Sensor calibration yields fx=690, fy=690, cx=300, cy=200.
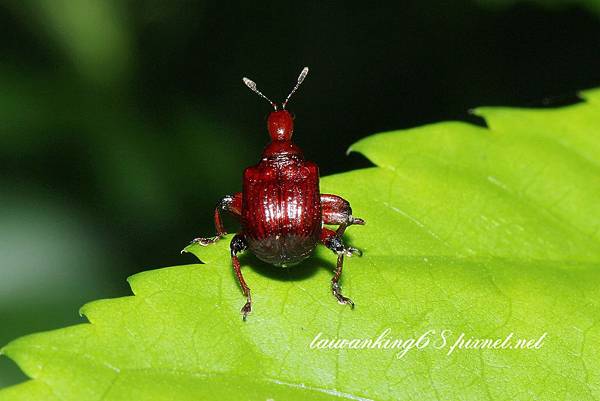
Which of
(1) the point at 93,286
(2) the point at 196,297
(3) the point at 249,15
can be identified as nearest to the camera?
(2) the point at 196,297

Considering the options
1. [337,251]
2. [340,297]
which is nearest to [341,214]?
[337,251]

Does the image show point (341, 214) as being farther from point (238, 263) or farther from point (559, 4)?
point (559, 4)

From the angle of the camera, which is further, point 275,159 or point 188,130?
point 188,130

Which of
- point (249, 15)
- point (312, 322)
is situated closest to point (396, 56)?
point (249, 15)

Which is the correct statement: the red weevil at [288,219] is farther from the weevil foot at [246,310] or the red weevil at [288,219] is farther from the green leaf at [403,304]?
the weevil foot at [246,310]

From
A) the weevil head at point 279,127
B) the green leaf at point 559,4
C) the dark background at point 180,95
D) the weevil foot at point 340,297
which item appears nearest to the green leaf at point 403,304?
the weevil foot at point 340,297

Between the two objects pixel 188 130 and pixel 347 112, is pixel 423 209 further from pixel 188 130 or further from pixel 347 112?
pixel 347 112

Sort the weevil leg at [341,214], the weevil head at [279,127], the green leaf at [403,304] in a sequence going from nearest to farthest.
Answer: the green leaf at [403,304] → the weevil leg at [341,214] → the weevil head at [279,127]
